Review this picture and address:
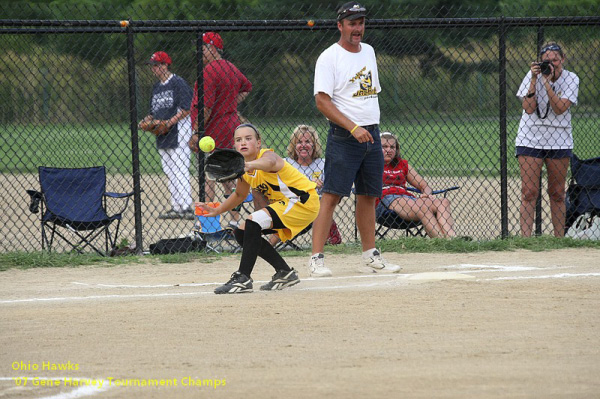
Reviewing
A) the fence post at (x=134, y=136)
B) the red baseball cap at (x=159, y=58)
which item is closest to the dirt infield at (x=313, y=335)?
the fence post at (x=134, y=136)

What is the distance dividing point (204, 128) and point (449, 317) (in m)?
3.98

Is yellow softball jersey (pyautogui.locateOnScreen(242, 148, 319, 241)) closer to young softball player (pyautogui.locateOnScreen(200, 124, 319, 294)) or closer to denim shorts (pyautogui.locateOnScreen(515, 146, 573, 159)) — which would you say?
young softball player (pyautogui.locateOnScreen(200, 124, 319, 294))

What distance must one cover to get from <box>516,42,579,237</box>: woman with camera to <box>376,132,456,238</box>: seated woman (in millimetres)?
847

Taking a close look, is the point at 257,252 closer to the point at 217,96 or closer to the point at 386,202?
the point at 386,202

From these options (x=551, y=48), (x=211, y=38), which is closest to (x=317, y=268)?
(x=211, y=38)

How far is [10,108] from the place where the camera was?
19891 mm

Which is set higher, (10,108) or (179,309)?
(10,108)

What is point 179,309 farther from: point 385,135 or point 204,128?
point 385,135

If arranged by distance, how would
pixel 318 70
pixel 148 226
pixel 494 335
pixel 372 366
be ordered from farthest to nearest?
pixel 148 226 < pixel 318 70 < pixel 494 335 < pixel 372 366

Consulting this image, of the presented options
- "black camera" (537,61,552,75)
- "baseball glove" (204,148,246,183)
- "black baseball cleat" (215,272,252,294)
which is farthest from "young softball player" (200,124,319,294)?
"black camera" (537,61,552,75)

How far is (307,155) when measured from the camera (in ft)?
30.0

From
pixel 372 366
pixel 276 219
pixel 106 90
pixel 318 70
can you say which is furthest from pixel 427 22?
pixel 106 90

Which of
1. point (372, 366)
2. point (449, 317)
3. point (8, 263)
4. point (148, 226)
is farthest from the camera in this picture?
point (148, 226)

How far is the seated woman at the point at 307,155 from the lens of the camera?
29.9ft
